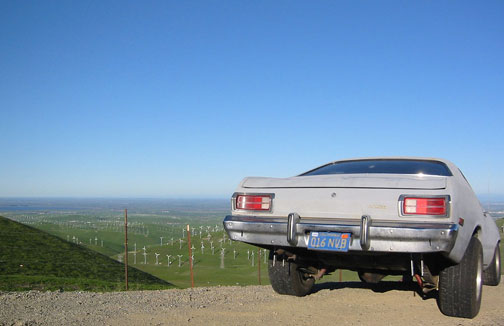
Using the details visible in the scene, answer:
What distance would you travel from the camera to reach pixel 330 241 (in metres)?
4.42

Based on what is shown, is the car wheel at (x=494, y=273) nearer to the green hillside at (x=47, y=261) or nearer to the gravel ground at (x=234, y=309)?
the gravel ground at (x=234, y=309)

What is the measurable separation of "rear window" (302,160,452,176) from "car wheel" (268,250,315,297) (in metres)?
1.27

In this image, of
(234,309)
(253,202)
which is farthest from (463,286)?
(234,309)

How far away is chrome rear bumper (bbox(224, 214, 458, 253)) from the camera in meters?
4.03

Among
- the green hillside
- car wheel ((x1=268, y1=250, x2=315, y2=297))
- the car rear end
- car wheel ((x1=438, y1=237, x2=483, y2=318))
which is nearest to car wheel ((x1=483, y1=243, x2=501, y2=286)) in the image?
car wheel ((x1=438, y1=237, x2=483, y2=318))

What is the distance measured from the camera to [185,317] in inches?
195

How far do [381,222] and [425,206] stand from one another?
429mm

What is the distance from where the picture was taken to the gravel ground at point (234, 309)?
15.9ft

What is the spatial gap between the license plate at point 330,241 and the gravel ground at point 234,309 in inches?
39.1

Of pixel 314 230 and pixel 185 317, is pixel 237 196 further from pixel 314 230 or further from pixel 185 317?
pixel 185 317

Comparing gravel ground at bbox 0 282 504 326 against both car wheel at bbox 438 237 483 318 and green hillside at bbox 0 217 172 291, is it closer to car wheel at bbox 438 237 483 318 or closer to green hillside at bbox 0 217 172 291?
car wheel at bbox 438 237 483 318

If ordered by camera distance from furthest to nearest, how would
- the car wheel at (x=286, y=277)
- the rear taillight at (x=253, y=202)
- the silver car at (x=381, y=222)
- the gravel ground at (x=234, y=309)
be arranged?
the car wheel at (x=286, y=277) → the rear taillight at (x=253, y=202) → the gravel ground at (x=234, y=309) → the silver car at (x=381, y=222)

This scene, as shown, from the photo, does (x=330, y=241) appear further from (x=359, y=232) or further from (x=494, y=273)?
(x=494, y=273)

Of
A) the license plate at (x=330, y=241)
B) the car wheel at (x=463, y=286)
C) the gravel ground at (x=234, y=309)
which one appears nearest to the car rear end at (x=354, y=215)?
the license plate at (x=330, y=241)
